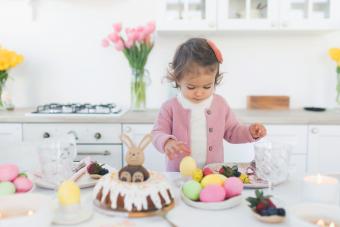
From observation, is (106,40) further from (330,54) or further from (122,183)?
(122,183)

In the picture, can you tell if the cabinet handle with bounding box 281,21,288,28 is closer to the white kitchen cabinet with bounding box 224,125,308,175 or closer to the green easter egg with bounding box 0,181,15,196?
the white kitchen cabinet with bounding box 224,125,308,175

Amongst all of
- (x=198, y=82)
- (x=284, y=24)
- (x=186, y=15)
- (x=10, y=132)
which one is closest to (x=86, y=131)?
(x=10, y=132)

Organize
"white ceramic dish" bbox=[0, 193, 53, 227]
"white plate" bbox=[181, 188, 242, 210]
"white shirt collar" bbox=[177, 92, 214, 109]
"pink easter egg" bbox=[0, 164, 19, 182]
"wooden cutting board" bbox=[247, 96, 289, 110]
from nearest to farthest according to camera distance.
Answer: "white ceramic dish" bbox=[0, 193, 53, 227] → "white plate" bbox=[181, 188, 242, 210] → "pink easter egg" bbox=[0, 164, 19, 182] → "white shirt collar" bbox=[177, 92, 214, 109] → "wooden cutting board" bbox=[247, 96, 289, 110]

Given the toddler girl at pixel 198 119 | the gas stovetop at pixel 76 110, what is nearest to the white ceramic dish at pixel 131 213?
the toddler girl at pixel 198 119

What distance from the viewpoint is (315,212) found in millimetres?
825

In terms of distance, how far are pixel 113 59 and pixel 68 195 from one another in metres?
1.95

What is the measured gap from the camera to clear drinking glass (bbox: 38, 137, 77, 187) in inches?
41.3

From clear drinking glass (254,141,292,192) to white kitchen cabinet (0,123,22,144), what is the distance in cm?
166

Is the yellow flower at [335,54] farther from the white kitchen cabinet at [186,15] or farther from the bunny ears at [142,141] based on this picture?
the bunny ears at [142,141]

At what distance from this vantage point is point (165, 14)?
94.3 inches

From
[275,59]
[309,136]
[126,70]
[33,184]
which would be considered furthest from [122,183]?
[275,59]

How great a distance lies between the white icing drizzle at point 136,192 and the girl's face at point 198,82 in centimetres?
51

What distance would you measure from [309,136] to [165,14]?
3.72ft

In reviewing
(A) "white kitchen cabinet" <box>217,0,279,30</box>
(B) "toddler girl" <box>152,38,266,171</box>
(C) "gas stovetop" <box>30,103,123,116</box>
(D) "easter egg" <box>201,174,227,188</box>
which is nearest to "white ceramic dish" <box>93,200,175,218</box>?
(D) "easter egg" <box>201,174,227,188</box>
